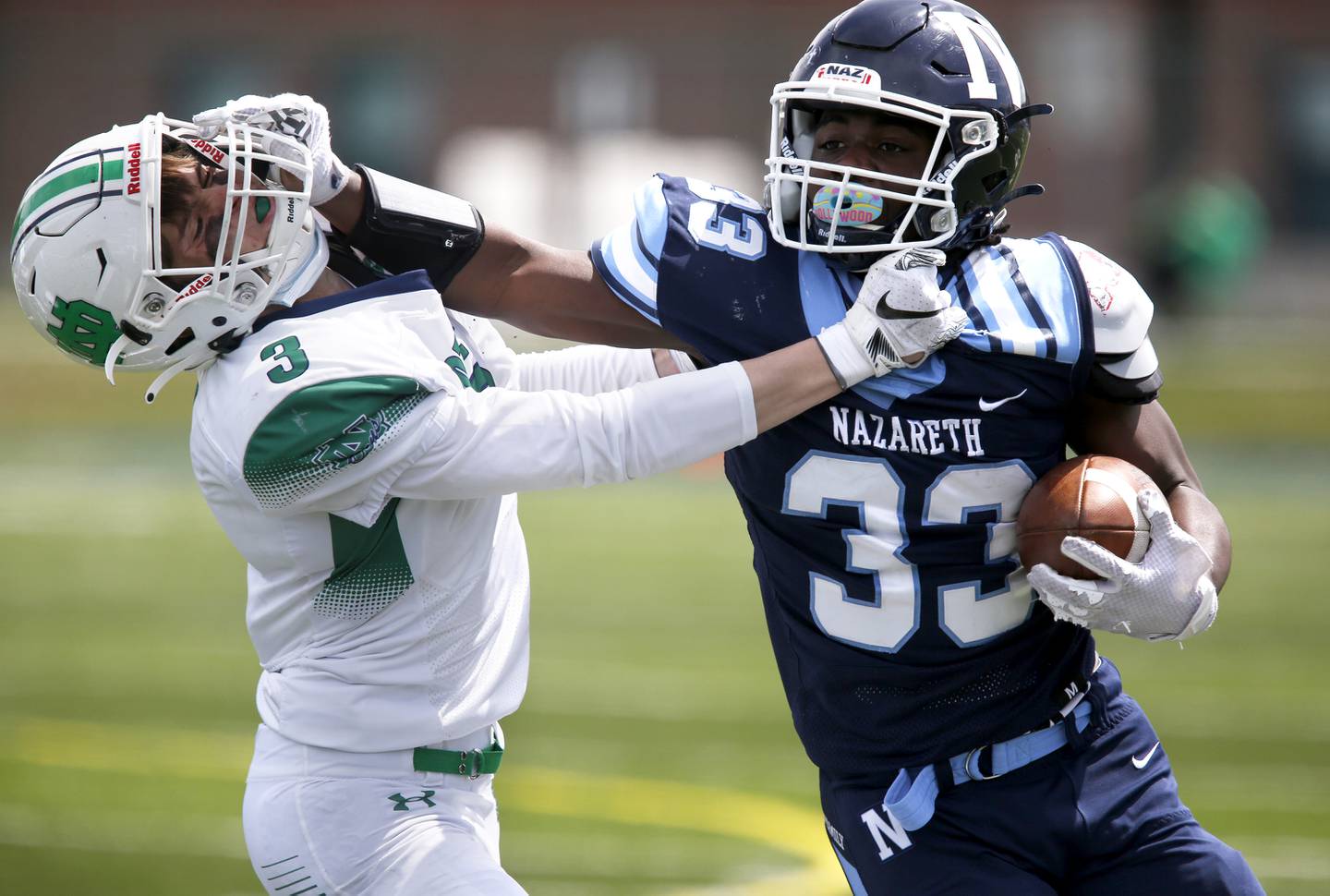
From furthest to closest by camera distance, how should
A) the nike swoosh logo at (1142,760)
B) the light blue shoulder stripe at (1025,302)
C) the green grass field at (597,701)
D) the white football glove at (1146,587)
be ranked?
the green grass field at (597,701) < the nike swoosh logo at (1142,760) < the light blue shoulder stripe at (1025,302) < the white football glove at (1146,587)

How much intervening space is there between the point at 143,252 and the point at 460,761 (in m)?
1.05

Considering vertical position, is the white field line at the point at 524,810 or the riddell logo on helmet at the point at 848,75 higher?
the riddell logo on helmet at the point at 848,75

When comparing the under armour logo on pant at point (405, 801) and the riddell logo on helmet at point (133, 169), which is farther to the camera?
the under armour logo on pant at point (405, 801)

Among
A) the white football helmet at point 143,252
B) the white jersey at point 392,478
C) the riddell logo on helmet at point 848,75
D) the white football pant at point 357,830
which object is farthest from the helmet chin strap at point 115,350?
the riddell logo on helmet at point 848,75

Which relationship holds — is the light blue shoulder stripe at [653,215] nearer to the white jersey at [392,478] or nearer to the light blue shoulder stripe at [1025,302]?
the white jersey at [392,478]

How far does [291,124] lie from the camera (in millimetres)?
2803

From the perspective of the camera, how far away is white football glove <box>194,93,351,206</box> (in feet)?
8.98

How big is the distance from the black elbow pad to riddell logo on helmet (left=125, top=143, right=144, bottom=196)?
464 mm

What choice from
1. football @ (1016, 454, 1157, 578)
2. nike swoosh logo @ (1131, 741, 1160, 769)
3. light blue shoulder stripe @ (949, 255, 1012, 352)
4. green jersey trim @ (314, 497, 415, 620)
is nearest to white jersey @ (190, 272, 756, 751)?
green jersey trim @ (314, 497, 415, 620)

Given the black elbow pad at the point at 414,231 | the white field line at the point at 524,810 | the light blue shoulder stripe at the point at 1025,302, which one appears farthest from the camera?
the white field line at the point at 524,810

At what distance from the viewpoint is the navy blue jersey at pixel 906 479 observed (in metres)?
2.64

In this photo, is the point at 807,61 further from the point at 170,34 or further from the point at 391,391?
the point at 170,34

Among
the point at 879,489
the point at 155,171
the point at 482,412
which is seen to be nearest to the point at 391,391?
the point at 482,412

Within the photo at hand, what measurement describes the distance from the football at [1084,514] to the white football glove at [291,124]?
4.55 ft
